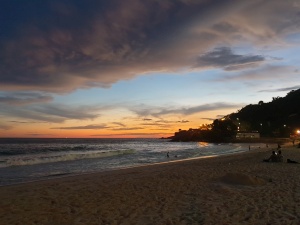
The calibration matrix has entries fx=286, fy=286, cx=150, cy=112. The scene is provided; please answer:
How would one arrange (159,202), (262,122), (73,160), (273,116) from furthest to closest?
1. (262,122)
2. (273,116)
3. (73,160)
4. (159,202)

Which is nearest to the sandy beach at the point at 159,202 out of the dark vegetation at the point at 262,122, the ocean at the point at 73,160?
the ocean at the point at 73,160

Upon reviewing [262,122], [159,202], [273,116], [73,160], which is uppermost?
[273,116]

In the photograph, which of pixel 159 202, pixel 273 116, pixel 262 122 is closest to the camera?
pixel 159 202

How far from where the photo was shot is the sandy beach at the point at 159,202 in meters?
7.99

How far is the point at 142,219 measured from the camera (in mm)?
7988

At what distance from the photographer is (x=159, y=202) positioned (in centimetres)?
1012

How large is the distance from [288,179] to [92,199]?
9.79m

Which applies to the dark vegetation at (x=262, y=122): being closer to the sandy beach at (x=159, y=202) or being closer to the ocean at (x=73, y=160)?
the ocean at (x=73, y=160)

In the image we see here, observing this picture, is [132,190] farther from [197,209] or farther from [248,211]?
[248,211]

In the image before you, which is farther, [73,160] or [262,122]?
[262,122]

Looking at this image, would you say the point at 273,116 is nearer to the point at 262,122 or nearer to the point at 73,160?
the point at 262,122

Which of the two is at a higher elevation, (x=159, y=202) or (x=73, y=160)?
(x=73, y=160)

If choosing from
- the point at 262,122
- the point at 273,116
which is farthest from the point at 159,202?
the point at 262,122

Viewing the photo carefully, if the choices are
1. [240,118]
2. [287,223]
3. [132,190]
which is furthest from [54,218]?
[240,118]
